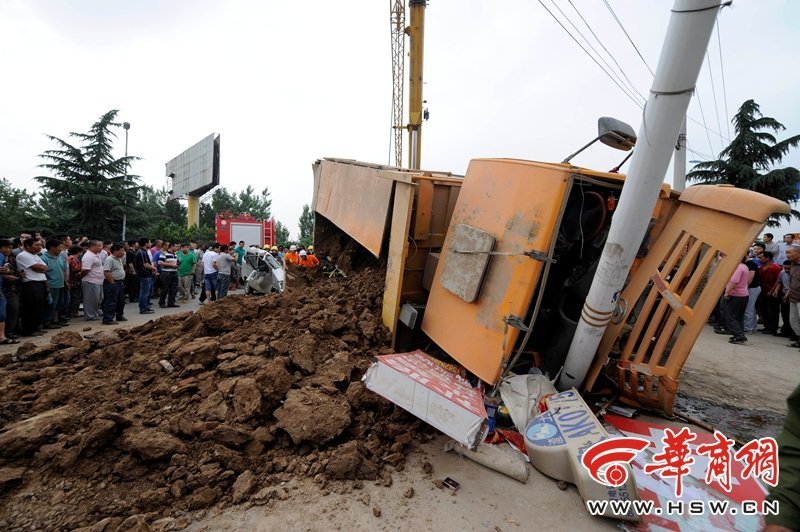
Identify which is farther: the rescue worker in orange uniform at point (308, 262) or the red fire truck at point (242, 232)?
the red fire truck at point (242, 232)

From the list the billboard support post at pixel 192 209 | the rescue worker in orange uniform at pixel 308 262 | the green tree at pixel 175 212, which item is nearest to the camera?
the rescue worker in orange uniform at pixel 308 262

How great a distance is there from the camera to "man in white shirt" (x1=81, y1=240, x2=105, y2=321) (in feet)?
21.7

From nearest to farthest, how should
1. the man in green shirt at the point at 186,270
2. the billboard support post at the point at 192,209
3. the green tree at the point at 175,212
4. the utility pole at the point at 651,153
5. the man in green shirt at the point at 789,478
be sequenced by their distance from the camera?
the man in green shirt at the point at 789,478
the utility pole at the point at 651,153
the man in green shirt at the point at 186,270
the billboard support post at the point at 192,209
the green tree at the point at 175,212

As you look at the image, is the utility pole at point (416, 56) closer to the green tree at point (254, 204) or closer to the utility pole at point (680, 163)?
the utility pole at point (680, 163)

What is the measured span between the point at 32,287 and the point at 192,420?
5.15 meters

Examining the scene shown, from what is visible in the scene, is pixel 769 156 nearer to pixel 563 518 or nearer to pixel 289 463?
pixel 563 518

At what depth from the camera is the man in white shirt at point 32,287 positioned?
5.53m

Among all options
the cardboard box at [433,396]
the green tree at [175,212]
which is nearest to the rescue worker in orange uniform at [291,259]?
the cardboard box at [433,396]

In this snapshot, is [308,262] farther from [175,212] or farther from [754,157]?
[175,212]

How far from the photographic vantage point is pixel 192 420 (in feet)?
8.16

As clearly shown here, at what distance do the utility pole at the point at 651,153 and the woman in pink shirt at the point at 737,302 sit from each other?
524cm

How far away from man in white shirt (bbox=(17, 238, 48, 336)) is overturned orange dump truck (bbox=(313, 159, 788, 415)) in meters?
5.44

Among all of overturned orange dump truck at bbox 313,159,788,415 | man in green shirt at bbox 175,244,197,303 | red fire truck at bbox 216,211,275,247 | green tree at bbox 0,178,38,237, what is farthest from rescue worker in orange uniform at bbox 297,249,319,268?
green tree at bbox 0,178,38,237

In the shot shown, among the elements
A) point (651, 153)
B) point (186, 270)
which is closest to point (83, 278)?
point (186, 270)
